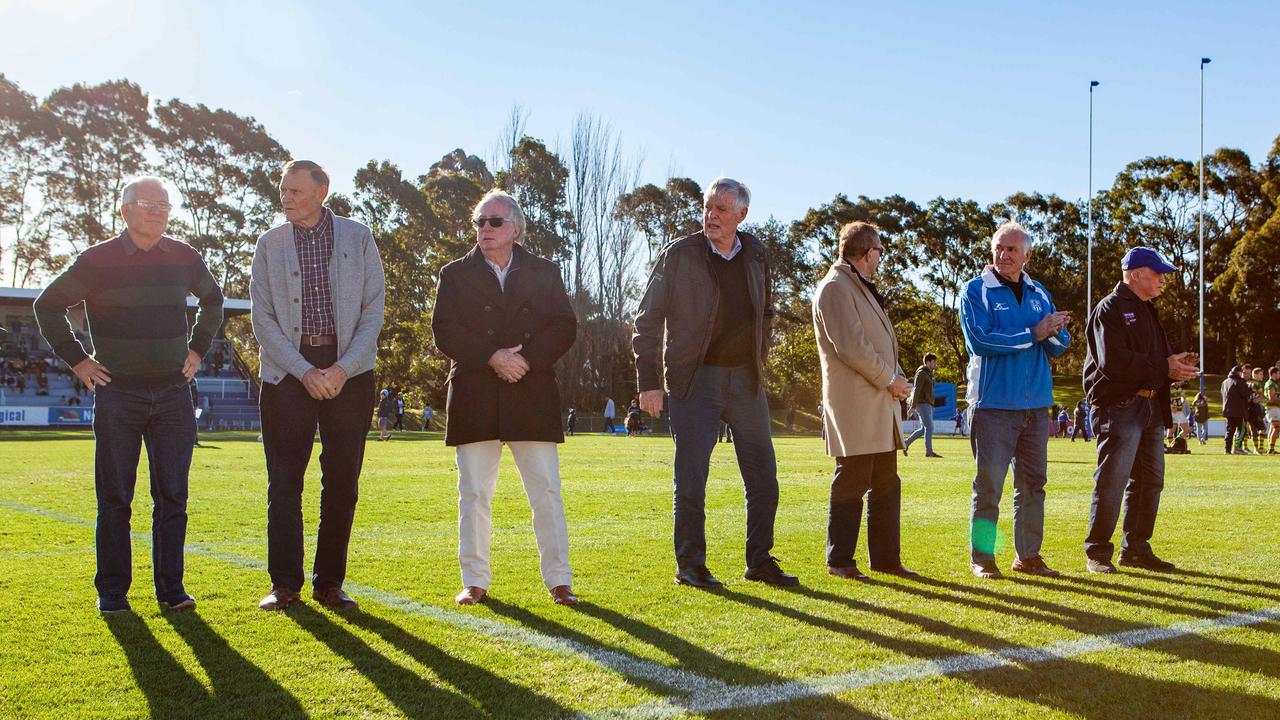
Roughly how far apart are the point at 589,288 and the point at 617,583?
152ft

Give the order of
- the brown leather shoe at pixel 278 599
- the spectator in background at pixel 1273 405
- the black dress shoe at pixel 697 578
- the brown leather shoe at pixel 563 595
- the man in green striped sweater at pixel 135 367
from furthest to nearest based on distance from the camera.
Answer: the spectator in background at pixel 1273 405
the black dress shoe at pixel 697 578
the brown leather shoe at pixel 563 595
the man in green striped sweater at pixel 135 367
the brown leather shoe at pixel 278 599

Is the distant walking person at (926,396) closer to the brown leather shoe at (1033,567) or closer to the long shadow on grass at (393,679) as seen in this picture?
the brown leather shoe at (1033,567)

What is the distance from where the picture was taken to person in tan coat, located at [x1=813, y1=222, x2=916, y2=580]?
556 centimetres

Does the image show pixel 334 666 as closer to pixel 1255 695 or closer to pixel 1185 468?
pixel 1255 695

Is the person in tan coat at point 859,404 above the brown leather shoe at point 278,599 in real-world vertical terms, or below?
above

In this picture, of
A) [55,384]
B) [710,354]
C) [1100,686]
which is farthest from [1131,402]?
[55,384]

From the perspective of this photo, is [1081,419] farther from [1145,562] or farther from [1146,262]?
[1145,562]

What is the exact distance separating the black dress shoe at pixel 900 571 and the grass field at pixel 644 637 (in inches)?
3.9

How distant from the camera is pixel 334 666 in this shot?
11.6ft

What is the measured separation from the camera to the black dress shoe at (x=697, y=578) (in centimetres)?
516

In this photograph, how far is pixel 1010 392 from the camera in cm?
568

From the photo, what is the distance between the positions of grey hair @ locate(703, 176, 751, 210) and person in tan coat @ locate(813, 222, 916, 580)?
57 cm

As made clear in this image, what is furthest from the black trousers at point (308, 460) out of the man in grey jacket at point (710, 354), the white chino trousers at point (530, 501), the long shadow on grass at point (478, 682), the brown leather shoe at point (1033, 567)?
the brown leather shoe at point (1033, 567)

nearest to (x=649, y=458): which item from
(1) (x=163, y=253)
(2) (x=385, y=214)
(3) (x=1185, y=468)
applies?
(3) (x=1185, y=468)
